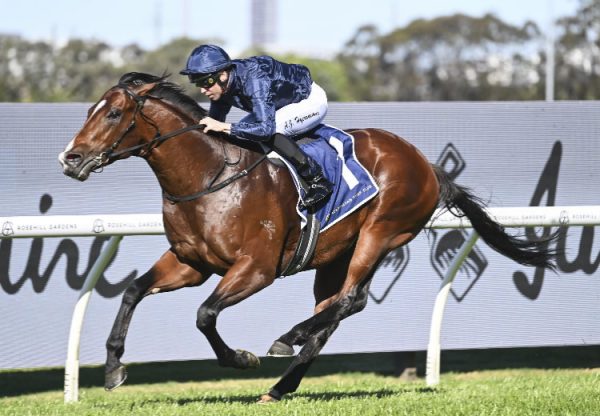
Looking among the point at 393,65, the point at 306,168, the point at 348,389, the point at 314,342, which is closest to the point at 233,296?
the point at 314,342

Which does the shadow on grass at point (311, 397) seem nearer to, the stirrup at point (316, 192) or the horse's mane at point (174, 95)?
the stirrup at point (316, 192)

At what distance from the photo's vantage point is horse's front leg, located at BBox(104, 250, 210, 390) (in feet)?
16.4

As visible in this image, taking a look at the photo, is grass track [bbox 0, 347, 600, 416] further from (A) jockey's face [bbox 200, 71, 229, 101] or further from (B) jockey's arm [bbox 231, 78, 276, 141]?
(A) jockey's face [bbox 200, 71, 229, 101]

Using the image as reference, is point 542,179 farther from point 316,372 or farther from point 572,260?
point 316,372

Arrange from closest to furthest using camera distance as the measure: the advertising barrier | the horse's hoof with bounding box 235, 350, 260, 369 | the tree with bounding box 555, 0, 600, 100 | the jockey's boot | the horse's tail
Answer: the horse's hoof with bounding box 235, 350, 260, 369 < the jockey's boot < the horse's tail < the advertising barrier < the tree with bounding box 555, 0, 600, 100

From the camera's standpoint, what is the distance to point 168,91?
5.18 m

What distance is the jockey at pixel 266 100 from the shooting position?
5.01 meters

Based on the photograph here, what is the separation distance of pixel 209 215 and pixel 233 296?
385 mm

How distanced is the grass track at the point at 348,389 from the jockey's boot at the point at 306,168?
994mm

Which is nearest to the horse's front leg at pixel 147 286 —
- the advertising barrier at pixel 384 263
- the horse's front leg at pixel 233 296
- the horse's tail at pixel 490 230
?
the horse's front leg at pixel 233 296

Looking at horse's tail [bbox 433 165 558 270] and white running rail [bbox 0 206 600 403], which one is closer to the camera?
white running rail [bbox 0 206 600 403]

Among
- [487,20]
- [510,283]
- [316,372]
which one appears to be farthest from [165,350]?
[487,20]

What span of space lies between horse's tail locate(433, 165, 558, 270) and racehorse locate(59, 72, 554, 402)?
743 mm

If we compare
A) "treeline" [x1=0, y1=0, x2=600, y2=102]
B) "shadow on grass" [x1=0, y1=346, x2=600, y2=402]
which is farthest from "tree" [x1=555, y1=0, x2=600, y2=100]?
"shadow on grass" [x1=0, y1=346, x2=600, y2=402]
